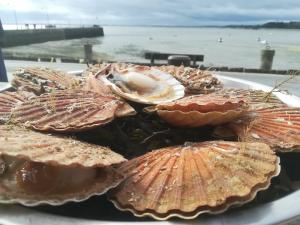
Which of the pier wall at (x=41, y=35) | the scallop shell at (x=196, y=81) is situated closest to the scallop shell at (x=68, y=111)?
the scallop shell at (x=196, y=81)

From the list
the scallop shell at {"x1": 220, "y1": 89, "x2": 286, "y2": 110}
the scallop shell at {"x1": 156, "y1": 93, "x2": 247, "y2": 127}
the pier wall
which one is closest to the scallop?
the scallop shell at {"x1": 156, "y1": 93, "x2": 247, "y2": 127}

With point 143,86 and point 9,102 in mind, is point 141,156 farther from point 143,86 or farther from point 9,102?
point 9,102

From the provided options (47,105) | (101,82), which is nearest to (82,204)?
(47,105)

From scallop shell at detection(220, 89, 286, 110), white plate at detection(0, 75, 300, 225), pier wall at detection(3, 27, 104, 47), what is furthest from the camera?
pier wall at detection(3, 27, 104, 47)

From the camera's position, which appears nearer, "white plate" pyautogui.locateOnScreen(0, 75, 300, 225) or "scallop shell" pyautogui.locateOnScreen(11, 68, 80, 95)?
"white plate" pyautogui.locateOnScreen(0, 75, 300, 225)

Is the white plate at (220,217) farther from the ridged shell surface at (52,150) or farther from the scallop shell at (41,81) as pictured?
the scallop shell at (41,81)

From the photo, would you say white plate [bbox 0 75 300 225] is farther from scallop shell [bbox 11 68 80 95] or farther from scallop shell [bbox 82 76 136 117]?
scallop shell [bbox 11 68 80 95]
